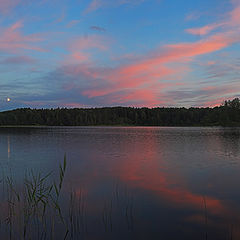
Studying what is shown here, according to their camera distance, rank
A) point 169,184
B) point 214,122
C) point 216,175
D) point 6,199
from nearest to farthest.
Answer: point 6,199
point 169,184
point 216,175
point 214,122

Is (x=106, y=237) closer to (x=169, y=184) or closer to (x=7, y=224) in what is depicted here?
(x=7, y=224)

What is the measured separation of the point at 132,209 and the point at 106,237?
313cm

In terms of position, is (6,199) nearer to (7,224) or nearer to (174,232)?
(7,224)

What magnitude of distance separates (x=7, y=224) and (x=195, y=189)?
12.1 metres

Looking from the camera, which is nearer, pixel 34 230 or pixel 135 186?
pixel 34 230

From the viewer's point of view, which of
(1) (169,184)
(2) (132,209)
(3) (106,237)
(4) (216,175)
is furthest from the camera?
(4) (216,175)

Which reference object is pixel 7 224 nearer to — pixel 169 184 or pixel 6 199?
pixel 6 199

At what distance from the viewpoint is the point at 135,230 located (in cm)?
1019

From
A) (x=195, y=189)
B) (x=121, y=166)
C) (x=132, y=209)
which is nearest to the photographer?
(x=132, y=209)

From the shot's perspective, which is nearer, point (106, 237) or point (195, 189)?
point (106, 237)

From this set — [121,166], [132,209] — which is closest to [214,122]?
[121,166]

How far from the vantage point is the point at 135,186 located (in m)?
17.4

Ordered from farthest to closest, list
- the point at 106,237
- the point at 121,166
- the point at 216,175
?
the point at 121,166, the point at 216,175, the point at 106,237

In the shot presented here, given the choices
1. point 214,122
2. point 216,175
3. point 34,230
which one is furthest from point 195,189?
point 214,122
